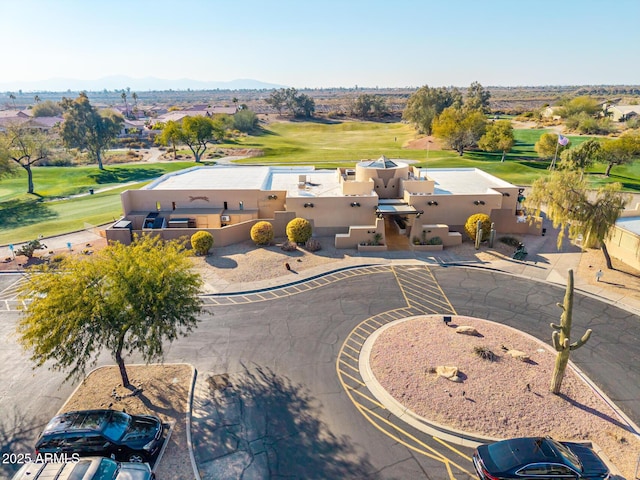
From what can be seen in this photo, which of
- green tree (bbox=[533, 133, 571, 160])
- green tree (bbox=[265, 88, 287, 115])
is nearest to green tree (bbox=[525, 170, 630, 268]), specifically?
green tree (bbox=[533, 133, 571, 160])

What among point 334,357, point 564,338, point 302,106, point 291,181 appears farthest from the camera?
point 302,106

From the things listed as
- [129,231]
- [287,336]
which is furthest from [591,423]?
[129,231]

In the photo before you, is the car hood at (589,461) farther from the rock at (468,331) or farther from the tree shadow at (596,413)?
the rock at (468,331)

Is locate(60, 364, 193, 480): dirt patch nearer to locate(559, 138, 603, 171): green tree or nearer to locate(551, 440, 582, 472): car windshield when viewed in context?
locate(551, 440, 582, 472): car windshield

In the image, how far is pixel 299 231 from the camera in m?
33.8

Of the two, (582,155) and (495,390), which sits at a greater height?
(582,155)

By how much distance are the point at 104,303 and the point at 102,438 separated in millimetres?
4856

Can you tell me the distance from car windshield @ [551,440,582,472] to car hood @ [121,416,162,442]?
14.7m

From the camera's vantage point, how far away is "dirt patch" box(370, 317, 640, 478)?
50.5 ft

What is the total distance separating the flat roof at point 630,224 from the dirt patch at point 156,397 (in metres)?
33.9

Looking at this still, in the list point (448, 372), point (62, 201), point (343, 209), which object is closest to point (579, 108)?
point (343, 209)

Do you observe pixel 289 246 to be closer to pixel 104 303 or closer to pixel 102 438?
pixel 104 303

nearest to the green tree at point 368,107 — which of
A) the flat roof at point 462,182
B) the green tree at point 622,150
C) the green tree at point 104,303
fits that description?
the green tree at point 622,150

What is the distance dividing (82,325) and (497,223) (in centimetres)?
3493
